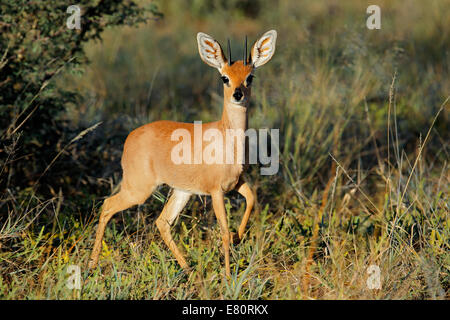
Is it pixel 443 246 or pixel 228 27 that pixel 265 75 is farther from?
pixel 443 246

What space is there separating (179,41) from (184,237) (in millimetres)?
7089

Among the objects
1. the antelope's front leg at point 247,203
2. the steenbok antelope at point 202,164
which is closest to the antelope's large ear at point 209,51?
the steenbok antelope at point 202,164

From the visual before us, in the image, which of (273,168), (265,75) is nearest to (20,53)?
(273,168)

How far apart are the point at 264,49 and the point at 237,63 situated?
0.31 meters

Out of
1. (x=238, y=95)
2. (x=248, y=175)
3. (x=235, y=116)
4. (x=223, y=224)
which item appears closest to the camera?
(x=238, y=95)

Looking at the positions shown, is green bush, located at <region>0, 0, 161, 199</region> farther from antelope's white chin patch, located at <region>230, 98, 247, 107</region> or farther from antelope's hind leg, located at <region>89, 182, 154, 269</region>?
antelope's white chin patch, located at <region>230, 98, 247, 107</region>

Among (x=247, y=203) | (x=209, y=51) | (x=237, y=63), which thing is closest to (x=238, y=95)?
(x=237, y=63)

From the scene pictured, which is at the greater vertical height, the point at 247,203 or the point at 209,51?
the point at 209,51

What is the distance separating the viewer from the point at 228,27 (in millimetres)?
11344

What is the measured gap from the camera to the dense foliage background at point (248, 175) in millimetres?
4109

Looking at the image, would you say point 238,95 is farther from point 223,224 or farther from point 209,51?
point 223,224

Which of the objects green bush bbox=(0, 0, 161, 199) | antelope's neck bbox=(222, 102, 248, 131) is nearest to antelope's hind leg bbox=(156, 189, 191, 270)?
antelope's neck bbox=(222, 102, 248, 131)

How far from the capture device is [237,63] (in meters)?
4.41

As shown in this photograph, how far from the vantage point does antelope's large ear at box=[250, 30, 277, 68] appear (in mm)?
4461
